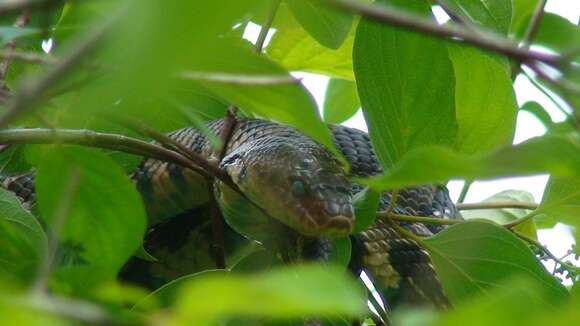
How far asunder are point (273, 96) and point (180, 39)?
383 millimetres

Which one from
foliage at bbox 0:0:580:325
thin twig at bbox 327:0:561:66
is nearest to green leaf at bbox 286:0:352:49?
Answer: foliage at bbox 0:0:580:325

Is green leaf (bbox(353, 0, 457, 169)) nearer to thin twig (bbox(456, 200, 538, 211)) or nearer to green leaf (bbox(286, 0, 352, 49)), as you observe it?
green leaf (bbox(286, 0, 352, 49))

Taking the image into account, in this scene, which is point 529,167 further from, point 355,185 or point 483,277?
point 355,185

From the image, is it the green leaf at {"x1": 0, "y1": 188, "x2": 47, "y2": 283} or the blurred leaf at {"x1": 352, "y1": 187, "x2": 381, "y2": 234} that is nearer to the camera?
the green leaf at {"x1": 0, "y1": 188, "x2": 47, "y2": 283}

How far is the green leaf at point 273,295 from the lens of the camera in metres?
0.52

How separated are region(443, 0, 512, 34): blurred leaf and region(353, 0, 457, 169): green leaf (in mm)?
194

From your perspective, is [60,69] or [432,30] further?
[432,30]

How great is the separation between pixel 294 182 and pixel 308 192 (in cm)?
6

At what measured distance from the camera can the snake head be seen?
5.60ft

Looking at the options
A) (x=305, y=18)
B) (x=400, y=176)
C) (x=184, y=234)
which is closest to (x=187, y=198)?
(x=184, y=234)

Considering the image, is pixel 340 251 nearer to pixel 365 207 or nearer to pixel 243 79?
pixel 365 207

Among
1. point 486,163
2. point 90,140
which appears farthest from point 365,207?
point 486,163

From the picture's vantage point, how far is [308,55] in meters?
2.28

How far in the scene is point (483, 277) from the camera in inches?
54.3
